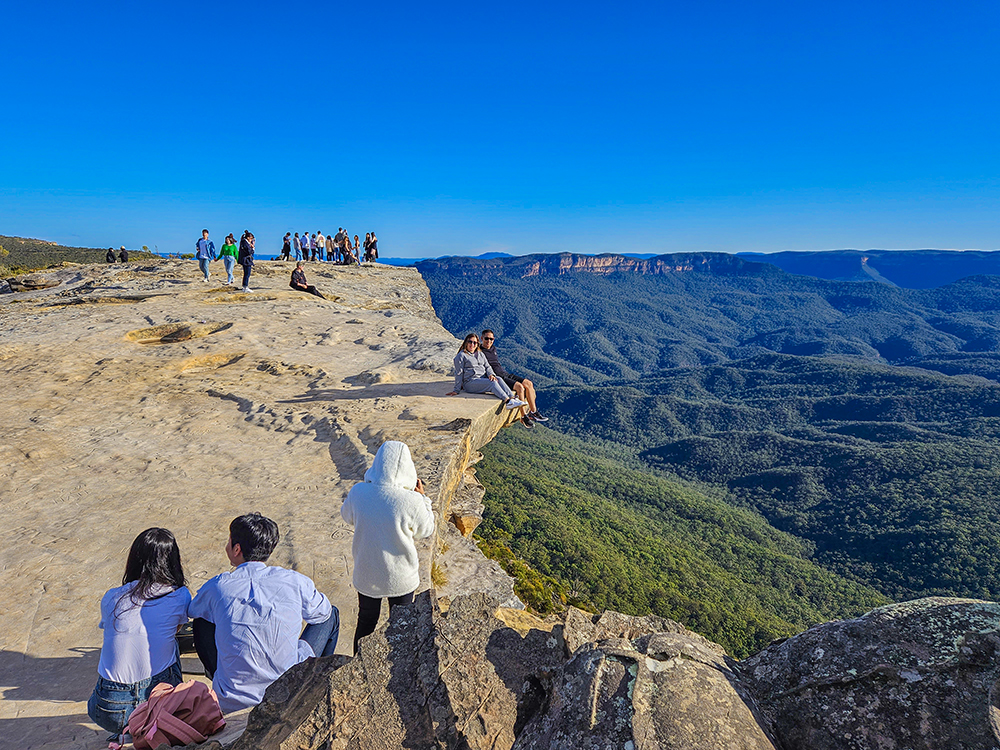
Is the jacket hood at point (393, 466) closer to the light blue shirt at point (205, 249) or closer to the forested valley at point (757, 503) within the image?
the forested valley at point (757, 503)

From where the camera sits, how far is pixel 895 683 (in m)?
2.46

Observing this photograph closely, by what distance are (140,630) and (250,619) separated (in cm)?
83

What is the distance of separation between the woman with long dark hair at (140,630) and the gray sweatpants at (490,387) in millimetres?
6916

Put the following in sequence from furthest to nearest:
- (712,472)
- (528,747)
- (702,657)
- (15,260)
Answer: (712,472)
(15,260)
(702,657)
(528,747)

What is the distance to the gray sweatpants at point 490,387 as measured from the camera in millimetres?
10461

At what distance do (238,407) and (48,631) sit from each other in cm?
567

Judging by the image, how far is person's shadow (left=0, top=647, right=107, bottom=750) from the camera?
152 inches

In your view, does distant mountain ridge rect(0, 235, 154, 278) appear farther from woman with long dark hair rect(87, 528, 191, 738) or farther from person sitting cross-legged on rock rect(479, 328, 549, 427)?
woman with long dark hair rect(87, 528, 191, 738)

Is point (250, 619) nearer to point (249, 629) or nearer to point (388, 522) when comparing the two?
point (249, 629)

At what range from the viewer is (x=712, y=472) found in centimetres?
12131

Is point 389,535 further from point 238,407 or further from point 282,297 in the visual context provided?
point 282,297

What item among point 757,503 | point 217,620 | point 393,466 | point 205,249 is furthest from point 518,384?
point 757,503

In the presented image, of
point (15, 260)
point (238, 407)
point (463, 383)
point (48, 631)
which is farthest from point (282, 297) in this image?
point (15, 260)

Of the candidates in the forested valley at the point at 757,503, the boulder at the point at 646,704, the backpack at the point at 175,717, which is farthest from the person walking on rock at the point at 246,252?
the boulder at the point at 646,704
